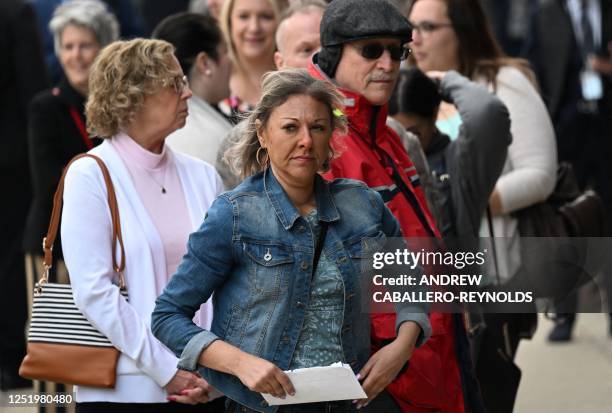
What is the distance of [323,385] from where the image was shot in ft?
11.7

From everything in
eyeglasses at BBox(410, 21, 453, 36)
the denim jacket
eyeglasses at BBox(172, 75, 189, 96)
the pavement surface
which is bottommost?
the pavement surface

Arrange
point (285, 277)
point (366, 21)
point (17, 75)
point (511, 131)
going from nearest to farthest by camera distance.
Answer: point (285, 277)
point (366, 21)
point (511, 131)
point (17, 75)

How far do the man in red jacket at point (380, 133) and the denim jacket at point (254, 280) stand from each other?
50 centimetres

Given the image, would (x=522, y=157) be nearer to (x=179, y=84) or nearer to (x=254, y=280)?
(x=179, y=84)

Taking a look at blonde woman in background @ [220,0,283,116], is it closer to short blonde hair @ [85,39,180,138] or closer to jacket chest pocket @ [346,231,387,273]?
short blonde hair @ [85,39,180,138]

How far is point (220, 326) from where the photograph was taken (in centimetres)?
376

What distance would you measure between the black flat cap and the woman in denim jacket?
542 millimetres

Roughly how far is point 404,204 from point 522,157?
1.82 metres

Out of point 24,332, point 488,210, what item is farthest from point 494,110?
point 24,332

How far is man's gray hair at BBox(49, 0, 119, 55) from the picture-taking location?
23.9ft

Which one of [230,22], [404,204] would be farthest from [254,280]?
[230,22]

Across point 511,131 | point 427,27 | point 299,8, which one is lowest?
point 511,131

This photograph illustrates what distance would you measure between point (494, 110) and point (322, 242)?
1677mm

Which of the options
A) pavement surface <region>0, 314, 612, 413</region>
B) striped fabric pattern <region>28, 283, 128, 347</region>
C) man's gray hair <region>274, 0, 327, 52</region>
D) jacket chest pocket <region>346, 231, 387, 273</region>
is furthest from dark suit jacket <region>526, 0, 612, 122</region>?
jacket chest pocket <region>346, 231, 387, 273</region>
